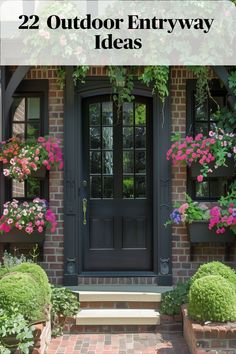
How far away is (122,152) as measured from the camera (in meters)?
6.03

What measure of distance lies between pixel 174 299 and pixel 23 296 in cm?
181

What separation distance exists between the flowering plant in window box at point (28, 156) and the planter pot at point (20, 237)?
2.20ft

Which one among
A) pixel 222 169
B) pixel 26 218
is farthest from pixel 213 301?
pixel 26 218

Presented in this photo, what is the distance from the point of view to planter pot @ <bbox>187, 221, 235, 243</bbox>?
5.48 m

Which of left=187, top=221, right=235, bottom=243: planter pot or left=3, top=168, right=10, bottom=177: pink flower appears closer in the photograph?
left=3, top=168, right=10, bottom=177: pink flower

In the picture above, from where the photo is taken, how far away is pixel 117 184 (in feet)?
19.8

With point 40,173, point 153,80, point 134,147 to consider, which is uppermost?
point 153,80

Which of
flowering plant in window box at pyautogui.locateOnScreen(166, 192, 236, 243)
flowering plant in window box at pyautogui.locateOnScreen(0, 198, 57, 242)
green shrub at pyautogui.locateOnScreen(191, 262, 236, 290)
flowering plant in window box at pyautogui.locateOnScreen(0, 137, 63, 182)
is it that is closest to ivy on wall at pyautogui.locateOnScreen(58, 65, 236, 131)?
flowering plant in window box at pyautogui.locateOnScreen(0, 137, 63, 182)

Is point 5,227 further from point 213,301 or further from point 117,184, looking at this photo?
point 213,301

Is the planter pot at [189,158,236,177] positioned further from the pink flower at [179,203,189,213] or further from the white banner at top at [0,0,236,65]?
the white banner at top at [0,0,236,65]

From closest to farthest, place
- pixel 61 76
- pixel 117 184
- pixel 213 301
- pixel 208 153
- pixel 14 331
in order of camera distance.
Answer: pixel 14 331, pixel 213 301, pixel 208 153, pixel 61 76, pixel 117 184

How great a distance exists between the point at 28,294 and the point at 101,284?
5.86 ft

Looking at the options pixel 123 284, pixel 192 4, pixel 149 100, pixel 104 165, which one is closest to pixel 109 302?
pixel 123 284

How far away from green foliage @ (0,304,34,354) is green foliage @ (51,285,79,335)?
893 mm
